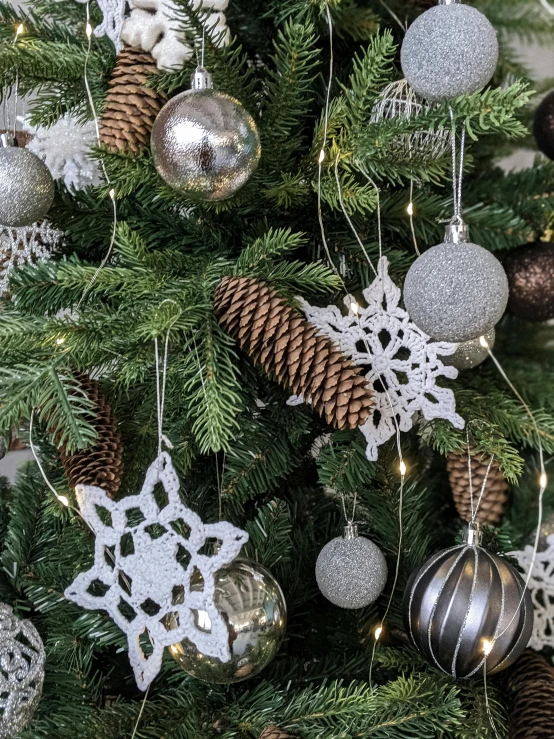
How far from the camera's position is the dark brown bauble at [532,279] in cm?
69

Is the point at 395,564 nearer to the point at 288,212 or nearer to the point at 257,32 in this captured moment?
the point at 288,212

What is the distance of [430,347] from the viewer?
1.79 ft

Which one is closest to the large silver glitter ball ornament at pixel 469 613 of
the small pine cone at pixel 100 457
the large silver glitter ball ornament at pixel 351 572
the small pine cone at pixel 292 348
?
the large silver glitter ball ornament at pixel 351 572

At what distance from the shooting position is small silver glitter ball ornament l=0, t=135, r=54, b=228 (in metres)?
0.52

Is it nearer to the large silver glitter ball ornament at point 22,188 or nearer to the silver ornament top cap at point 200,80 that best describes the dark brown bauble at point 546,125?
the silver ornament top cap at point 200,80

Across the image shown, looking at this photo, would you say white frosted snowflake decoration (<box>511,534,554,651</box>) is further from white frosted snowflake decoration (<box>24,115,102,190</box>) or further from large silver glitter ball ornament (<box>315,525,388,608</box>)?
white frosted snowflake decoration (<box>24,115,102,190</box>)

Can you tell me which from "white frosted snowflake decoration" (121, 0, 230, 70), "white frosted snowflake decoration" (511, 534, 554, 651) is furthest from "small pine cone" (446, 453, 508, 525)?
"white frosted snowflake decoration" (121, 0, 230, 70)

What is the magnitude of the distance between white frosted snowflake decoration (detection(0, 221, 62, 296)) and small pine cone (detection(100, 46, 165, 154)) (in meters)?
0.13

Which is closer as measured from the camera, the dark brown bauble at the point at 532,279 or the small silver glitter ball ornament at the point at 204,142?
the small silver glitter ball ornament at the point at 204,142

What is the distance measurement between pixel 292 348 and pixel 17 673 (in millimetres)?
331

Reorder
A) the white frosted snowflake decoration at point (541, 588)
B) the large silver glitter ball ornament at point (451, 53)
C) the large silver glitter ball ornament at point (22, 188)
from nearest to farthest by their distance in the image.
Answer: the large silver glitter ball ornament at point (451, 53)
the large silver glitter ball ornament at point (22, 188)
the white frosted snowflake decoration at point (541, 588)

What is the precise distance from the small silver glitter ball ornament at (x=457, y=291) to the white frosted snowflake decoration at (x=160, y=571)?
0.19 meters

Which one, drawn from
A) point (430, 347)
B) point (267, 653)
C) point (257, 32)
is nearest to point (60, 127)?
point (257, 32)

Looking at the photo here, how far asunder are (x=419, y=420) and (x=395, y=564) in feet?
0.44
